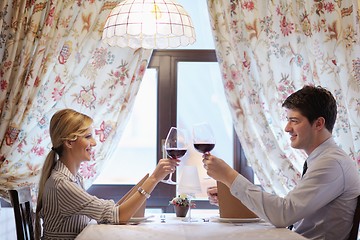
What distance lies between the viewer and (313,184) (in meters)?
1.96

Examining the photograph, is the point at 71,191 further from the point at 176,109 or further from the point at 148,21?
the point at 176,109

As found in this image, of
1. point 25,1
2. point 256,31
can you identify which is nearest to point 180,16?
point 256,31

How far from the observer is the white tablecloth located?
5.84ft

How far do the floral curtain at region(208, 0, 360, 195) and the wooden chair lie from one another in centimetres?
136

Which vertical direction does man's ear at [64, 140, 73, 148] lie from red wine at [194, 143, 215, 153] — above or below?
above

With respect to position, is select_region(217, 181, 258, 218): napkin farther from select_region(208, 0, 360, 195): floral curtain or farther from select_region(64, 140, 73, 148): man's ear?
select_region(208, 0, 360, 195): floral curtain

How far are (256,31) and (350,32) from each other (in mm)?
546

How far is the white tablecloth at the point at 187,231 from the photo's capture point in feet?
5.84

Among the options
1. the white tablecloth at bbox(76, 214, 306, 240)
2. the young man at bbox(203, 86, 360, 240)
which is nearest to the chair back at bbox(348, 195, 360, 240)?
the young man at bbox(203, 86, 360, 240)

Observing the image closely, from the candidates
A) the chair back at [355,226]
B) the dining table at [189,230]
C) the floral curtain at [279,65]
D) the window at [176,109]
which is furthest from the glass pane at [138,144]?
the chair back at [355,226]

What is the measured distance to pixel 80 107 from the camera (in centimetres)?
320

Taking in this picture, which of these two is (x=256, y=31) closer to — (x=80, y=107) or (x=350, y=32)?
(x=350, y=32)

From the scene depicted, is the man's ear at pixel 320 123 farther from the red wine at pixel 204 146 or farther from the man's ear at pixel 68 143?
the man's ear at pixel 68 143

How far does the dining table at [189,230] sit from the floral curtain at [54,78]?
1153 mm
